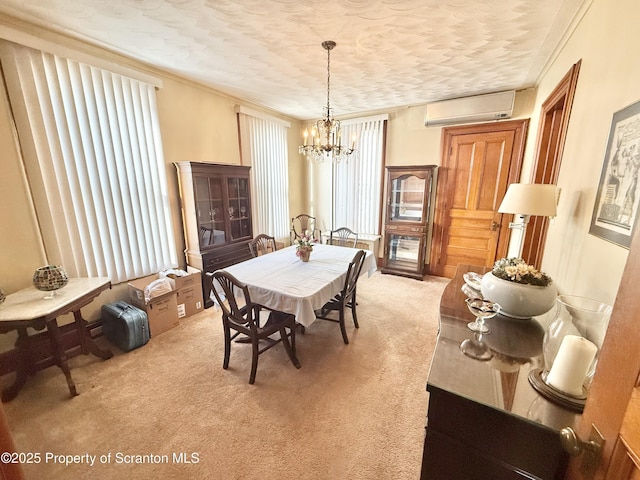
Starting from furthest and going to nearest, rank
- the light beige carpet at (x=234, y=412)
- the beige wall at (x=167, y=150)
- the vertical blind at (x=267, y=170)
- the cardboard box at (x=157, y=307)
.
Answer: the vertical blind at (x=267, y=170), the cardboard box at (x=157, y=307), the beige wall at (x=167, y=150), the light beige carpet at (x=234, y=412)

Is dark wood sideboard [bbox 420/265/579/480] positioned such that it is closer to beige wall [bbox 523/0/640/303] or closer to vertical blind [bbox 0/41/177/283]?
beige wall [bbox 523/0/640/303]

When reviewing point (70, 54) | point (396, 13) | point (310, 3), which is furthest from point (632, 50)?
point (70, 54)

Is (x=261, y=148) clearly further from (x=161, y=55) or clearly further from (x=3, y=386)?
(x=3, y=386)

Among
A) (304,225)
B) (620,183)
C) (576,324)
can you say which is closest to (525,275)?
(576,324)

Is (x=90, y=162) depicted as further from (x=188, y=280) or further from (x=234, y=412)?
(x=234, y=412)

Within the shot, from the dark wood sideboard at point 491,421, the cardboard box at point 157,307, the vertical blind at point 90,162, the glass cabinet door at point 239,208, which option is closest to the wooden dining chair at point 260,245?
the glass cabinet door at point 239,208

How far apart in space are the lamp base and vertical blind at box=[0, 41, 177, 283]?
339cm

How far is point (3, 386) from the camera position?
1.92 metres

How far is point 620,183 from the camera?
1.09 m

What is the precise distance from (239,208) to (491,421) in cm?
351

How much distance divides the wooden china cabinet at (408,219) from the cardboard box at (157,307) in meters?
3.20

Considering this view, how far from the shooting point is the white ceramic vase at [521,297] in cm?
126

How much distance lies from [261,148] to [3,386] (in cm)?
372

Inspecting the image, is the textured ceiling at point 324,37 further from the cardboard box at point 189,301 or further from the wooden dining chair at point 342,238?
the cardboard box at point 189,301
